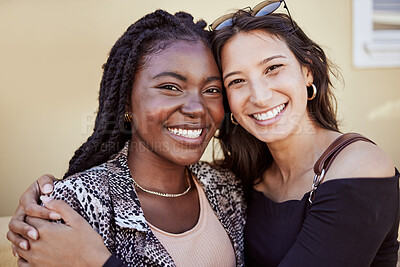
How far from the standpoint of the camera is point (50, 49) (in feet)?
12.4

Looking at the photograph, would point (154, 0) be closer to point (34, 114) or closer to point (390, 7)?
point (34, 114)

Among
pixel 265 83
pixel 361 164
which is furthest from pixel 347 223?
pixel 265 83

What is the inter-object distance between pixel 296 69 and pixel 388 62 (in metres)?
2.60

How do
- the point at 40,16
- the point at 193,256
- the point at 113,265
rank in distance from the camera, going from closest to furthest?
1. the point at 113,265
2. the point at 193,256
3. the point at 40,16

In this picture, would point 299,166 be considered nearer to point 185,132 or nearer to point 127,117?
point 185,132

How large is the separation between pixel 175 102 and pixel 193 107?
10 cm

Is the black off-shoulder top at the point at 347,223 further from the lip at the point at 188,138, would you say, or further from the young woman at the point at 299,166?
the lip at the point at 188,138

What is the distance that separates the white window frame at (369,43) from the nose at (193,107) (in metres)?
2.75

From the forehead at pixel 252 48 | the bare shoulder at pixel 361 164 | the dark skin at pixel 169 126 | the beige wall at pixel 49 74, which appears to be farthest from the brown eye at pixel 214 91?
the beige wall at pixel 49 74

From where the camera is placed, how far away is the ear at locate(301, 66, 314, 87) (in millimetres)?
2420

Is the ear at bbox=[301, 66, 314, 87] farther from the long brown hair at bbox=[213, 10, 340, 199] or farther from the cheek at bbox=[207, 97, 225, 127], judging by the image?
the cheek at bbox=[207, 97, 225, 127]

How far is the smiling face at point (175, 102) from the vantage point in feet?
7.25

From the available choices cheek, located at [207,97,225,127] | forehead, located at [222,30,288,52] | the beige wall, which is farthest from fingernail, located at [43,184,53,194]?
the beige wall

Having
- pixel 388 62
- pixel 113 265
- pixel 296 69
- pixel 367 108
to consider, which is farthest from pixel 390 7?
pixel 113 265
